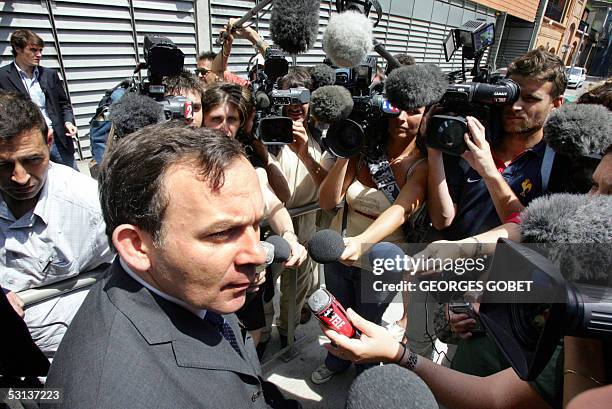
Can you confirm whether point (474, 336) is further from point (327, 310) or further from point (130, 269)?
point (130, 269)

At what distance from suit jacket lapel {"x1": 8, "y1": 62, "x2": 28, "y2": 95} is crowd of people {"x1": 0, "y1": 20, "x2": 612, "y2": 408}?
1.89 meters

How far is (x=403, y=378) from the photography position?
90 centimetres

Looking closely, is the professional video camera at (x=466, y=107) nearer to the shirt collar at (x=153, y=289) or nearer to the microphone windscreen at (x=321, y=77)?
the microphone windscreen at (x=321, y=77)

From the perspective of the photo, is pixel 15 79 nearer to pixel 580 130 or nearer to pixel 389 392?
pixel 389 392

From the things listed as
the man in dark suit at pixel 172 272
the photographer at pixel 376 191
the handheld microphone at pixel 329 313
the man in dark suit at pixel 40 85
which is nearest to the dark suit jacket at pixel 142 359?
the man in dark suit at pixel 172 272

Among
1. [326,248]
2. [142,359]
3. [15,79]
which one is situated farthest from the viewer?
[15,79]

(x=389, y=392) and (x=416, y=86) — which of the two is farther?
(x=416, y=86)

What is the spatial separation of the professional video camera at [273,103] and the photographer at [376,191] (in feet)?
1.18

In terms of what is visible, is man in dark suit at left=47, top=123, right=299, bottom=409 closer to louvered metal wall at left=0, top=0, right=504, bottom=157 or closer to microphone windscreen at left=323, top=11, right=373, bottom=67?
microphone windscreen at left=323, top=11, right=373, bottom=67

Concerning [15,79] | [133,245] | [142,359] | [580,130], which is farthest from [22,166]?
[15,79]

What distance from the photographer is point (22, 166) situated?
1683 millimetres

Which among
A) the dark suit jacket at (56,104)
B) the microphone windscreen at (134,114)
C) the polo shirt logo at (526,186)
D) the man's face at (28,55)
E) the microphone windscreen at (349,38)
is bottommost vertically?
the dark suit jacket at (56,104)

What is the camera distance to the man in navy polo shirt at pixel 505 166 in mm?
1812

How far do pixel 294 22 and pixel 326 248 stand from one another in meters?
1.53
